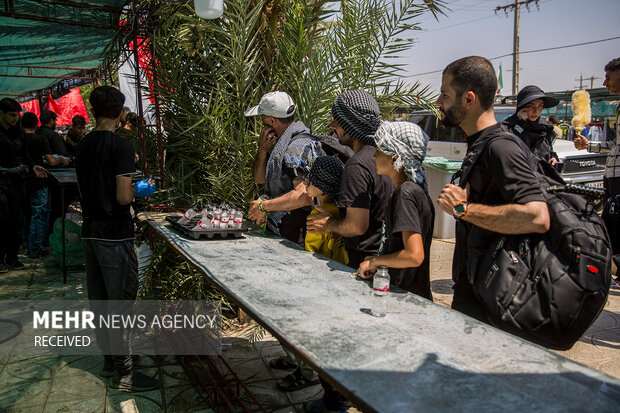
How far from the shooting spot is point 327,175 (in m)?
2.74

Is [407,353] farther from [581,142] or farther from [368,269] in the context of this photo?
[581,142]

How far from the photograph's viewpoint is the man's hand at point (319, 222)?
2.71m

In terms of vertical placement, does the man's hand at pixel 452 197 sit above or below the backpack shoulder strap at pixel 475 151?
below

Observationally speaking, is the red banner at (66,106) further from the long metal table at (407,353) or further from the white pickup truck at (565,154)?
the long metal table at (407,353)

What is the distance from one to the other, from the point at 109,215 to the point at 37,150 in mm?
4536

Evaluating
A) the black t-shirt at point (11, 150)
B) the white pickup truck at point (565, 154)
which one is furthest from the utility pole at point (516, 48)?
the black t-shirt at point (11, 150)

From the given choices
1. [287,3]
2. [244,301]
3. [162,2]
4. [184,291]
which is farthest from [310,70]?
[244,301]

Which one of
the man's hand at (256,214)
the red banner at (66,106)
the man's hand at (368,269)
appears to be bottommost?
the man's hand at (368,269)

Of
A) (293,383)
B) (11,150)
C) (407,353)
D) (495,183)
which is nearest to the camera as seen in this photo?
(407,353)

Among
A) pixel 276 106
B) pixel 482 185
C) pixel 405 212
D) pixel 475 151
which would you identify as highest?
pixel 276 106

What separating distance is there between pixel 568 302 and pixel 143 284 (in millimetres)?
3502

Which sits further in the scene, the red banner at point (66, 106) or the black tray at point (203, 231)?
the red banner at point (66, 106)

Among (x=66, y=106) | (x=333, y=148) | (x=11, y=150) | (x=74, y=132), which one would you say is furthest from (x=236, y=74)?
(x=66, y=106)

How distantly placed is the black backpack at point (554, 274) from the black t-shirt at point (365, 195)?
30.6 inches
